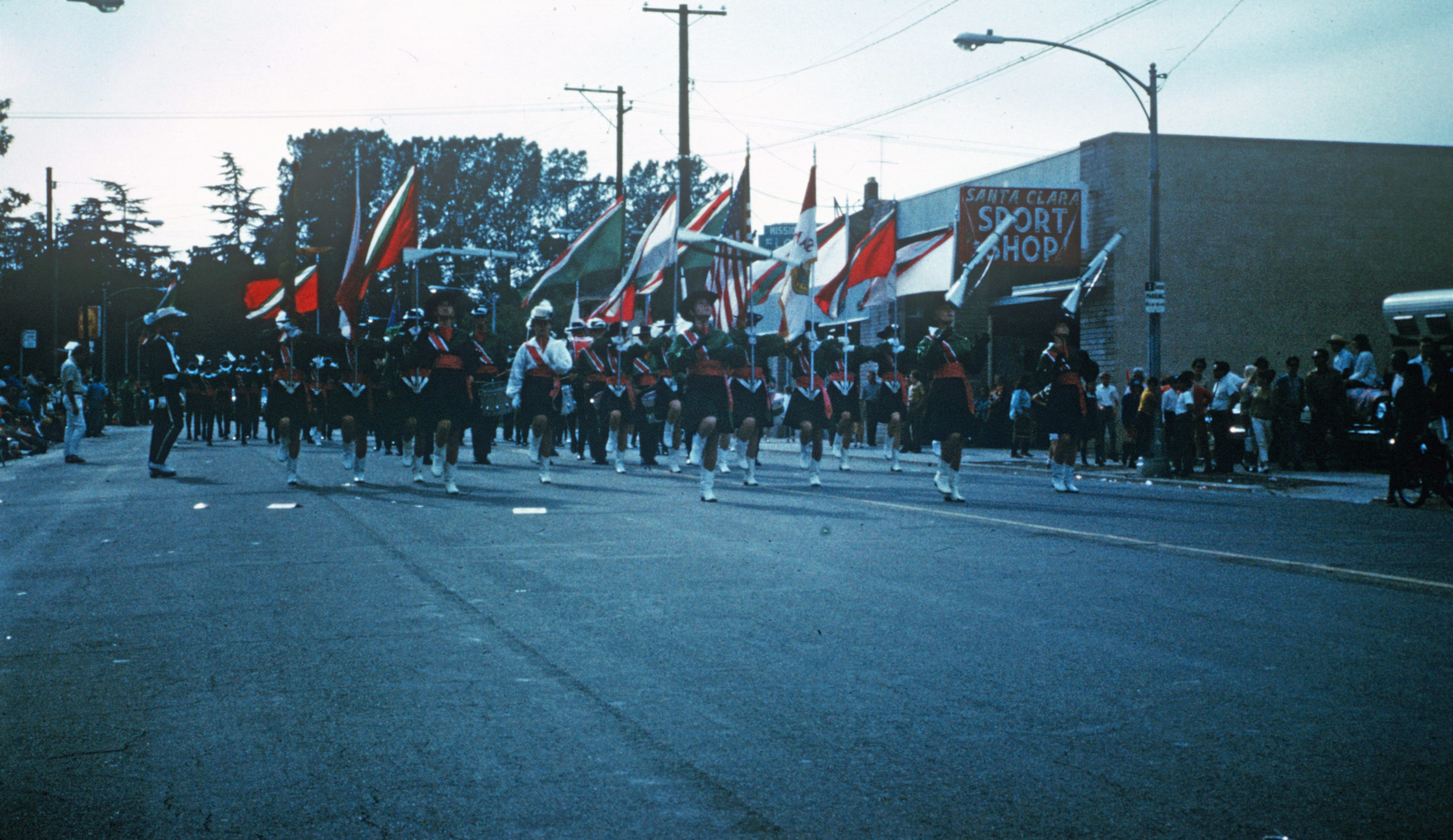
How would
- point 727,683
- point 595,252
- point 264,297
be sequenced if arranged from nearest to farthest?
point 727,683 → point 595,252 → point 264,297

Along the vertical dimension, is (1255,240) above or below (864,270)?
above

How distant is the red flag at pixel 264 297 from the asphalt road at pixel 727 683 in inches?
810

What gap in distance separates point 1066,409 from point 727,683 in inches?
436

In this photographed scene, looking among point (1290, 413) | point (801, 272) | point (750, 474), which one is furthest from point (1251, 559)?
point (1290, 413)

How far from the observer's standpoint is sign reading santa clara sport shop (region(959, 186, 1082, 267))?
2953 cm

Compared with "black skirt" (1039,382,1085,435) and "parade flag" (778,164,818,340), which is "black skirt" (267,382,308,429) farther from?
"black skirt" (1039,382,1085,435)

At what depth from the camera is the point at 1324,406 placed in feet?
67.0

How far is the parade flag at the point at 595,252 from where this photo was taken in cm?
2425

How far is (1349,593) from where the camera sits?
7660mm

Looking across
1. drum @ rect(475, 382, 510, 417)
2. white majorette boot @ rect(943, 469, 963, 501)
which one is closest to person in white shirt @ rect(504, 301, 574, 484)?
drum @ rect(475, 382, 510, 417)

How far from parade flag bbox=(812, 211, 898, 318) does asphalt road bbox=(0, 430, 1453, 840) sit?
13138mm

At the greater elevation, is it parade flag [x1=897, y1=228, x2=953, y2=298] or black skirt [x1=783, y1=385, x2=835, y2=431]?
parade flag [x1=897, y1=228, x2=953, y2=298]

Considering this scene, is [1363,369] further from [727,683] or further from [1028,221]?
[727,683]

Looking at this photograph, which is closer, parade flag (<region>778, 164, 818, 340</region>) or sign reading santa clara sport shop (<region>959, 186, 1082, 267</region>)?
parade flag (<region>778, 164, 818, 340</region>)
